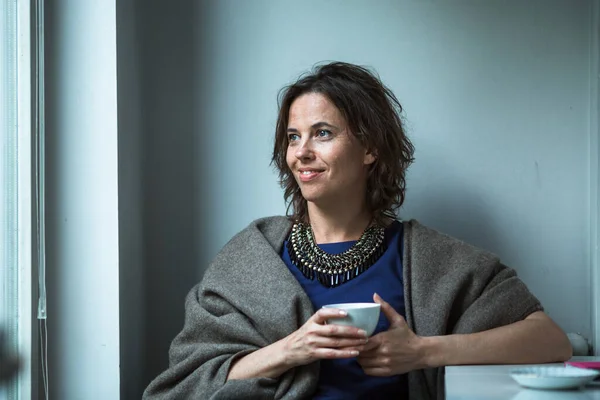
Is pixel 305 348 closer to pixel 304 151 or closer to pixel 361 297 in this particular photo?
pixel 361 297

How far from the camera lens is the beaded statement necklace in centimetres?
183

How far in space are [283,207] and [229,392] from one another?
0.69 metres

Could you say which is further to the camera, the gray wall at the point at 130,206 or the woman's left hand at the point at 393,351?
the gray wall at the point at 130,206

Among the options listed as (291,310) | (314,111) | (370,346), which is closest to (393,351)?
(370,346)

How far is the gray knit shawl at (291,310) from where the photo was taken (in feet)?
5.59

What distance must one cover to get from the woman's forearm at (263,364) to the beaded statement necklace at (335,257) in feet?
0.81

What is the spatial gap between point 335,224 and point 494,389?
75 centimetres

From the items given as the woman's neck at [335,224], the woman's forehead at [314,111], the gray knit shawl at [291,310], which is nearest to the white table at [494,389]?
the gray knit shawl at [291,310]

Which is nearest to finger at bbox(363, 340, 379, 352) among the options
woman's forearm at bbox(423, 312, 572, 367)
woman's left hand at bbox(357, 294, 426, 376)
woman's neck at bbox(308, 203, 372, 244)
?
woman's left hand at bbox(357, 294, 426, 376)

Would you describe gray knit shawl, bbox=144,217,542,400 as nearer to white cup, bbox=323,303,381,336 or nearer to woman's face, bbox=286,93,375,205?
woman's face, bbox=286,93,375,205

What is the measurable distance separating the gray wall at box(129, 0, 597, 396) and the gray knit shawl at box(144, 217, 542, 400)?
0.34m

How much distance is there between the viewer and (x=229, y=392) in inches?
63.5

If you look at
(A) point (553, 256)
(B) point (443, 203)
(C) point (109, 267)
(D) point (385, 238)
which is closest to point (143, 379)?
(C) point (109, 267)

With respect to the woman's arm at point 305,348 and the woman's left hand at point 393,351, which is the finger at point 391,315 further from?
the woman's arm at point 305,348
